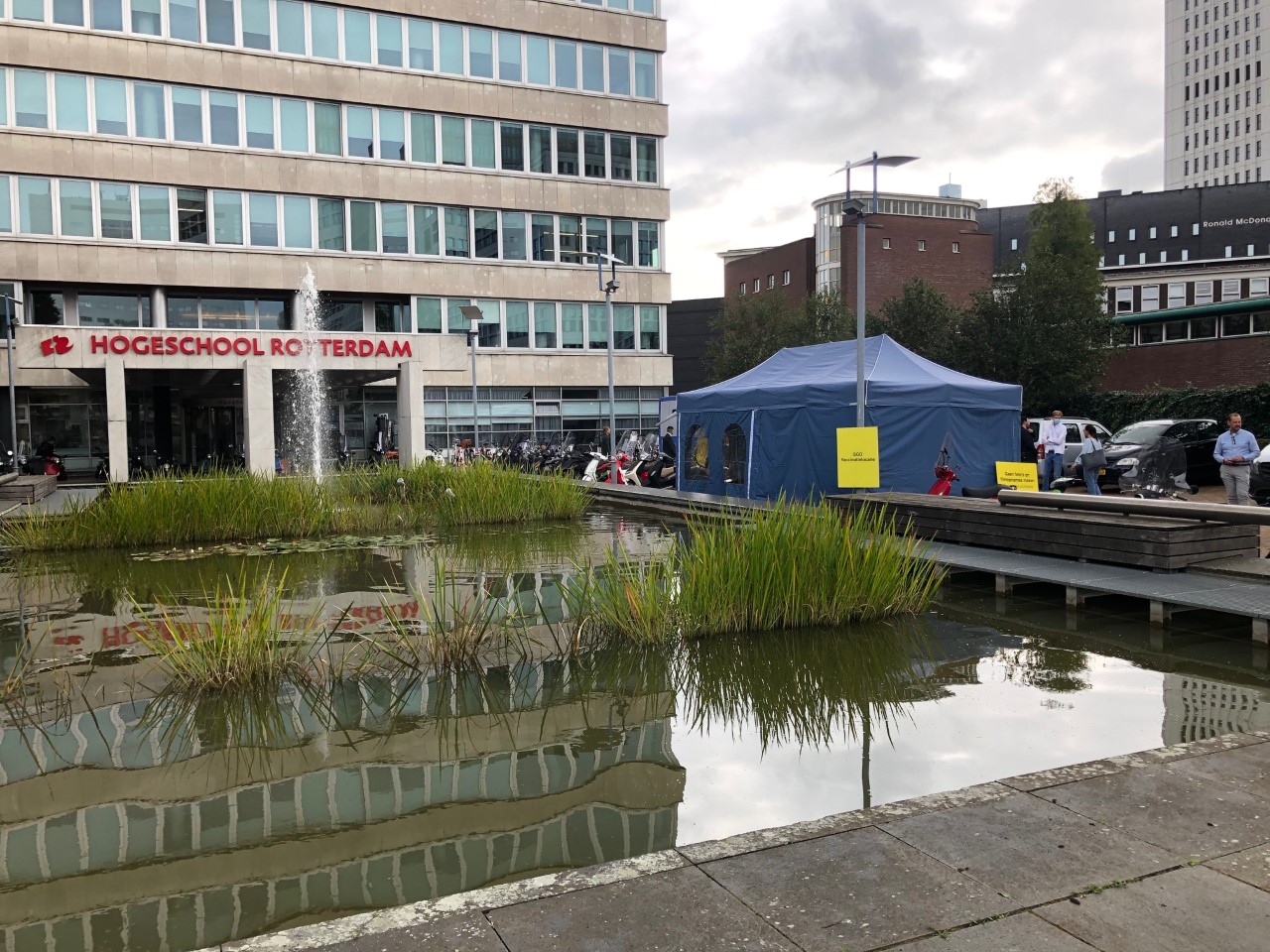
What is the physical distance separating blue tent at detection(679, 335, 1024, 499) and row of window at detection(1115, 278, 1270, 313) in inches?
2670

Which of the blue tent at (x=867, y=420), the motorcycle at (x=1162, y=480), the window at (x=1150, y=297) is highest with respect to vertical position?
the window at (x=1150, y=297)

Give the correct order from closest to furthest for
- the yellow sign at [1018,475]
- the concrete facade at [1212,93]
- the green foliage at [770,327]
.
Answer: the yellow sign at [1018,475], the green foliage at [770,327], the concrete facade at [1212,93]

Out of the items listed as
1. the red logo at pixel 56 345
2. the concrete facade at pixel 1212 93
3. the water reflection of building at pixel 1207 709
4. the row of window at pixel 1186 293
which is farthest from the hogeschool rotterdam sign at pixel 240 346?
the concrete facade at pixel 1212 93

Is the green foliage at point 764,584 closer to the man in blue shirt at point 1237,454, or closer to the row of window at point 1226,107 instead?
the man in blue shirt at point 1237,454

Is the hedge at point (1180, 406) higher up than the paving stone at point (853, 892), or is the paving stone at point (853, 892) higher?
the hedge at point (1180, 406)

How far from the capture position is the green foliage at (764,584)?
7.96 metres

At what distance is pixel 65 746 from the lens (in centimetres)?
577

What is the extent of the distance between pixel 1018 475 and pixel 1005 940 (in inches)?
509

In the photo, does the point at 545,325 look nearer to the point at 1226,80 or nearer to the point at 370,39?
the point at 370,39

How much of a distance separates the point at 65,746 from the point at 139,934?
8.27ft

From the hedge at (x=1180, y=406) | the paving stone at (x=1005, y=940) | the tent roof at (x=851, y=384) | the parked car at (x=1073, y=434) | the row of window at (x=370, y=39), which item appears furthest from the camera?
the row of window at (x=370, y=39)

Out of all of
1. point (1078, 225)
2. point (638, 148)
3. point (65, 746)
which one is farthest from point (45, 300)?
point (1078, 225)

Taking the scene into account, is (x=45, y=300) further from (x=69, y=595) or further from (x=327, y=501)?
(x=69, y=595)

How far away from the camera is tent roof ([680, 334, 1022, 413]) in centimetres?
1778
